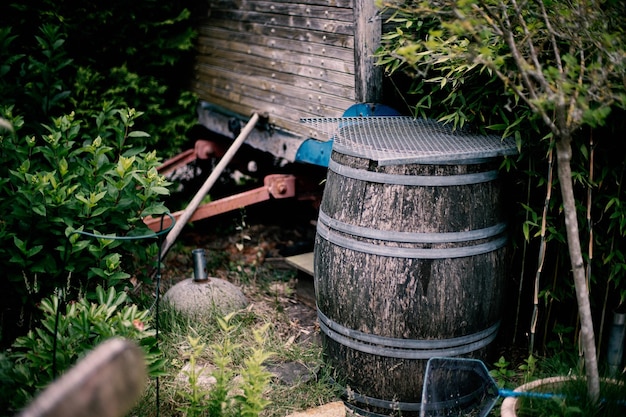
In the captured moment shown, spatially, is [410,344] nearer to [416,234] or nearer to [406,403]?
[406,403]

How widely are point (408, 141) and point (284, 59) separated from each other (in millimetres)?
2050

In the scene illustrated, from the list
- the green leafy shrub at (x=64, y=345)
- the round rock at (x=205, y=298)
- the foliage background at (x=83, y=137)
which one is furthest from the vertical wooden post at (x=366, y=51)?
the green leafy shrub at (x=64, y=345)

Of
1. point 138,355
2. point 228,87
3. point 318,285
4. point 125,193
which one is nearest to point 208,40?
point 228,87

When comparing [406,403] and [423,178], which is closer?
[423,178]

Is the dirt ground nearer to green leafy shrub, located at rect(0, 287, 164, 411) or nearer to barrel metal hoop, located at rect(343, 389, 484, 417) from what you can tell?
barrel metal hoop, located at rect(343, 389, 484, 417)

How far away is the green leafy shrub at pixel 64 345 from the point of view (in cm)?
229

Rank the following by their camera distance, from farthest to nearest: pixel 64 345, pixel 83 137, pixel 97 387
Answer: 1. pixel 83 137
2. pixel 64 345
3. pixel 97 387

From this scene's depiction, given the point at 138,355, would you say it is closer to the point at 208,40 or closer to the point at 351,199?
the point at 351,199

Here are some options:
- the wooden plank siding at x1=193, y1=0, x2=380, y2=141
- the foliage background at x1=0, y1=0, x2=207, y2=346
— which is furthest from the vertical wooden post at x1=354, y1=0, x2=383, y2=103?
the foliage background at x1=0, y1=0, x2=207, y2=346

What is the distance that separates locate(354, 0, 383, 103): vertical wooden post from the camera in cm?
369

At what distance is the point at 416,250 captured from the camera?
2.69m

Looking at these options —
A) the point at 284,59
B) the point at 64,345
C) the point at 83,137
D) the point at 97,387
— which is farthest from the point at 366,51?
the point at 97,387

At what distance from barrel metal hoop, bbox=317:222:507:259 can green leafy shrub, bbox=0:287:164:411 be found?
0.95m

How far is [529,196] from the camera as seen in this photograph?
9.93 feet
